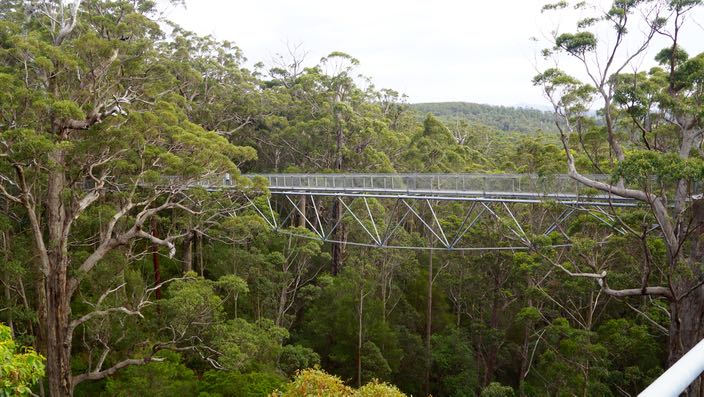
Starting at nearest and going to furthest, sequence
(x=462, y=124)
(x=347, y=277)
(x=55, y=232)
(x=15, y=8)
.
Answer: (x=55, y=232) → (x=15, y=8) → (x=347, y=277) → (x=462, y=124)

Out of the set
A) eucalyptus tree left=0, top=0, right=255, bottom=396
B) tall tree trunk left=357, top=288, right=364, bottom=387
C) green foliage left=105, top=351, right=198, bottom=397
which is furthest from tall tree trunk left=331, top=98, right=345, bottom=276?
green foliage left=105, top=351, right=198, bottom=397

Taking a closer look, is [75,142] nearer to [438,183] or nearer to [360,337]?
[438,183]

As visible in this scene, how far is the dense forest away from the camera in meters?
8.95

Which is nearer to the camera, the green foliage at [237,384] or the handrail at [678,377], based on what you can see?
the handrail at [678,377]

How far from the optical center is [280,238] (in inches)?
790

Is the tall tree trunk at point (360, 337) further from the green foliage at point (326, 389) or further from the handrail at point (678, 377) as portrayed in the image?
the handrail at point (678, 377)

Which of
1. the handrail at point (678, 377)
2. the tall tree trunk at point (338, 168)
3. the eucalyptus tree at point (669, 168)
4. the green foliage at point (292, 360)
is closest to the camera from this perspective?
the handrail at point (678, 377)

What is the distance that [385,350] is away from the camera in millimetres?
19734

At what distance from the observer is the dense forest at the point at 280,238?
8.95 metres

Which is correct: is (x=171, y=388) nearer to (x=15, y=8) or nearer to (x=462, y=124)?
(x=15, y=8)

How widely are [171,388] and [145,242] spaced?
9.52 meters

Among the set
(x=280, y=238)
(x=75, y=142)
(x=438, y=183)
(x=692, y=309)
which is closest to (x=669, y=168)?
(x=692, y=309)

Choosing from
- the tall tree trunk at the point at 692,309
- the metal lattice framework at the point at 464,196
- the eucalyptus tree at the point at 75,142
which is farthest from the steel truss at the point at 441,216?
the eucalyptus tree at the point at 75,142

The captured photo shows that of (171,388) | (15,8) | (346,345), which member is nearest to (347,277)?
(346,345)
